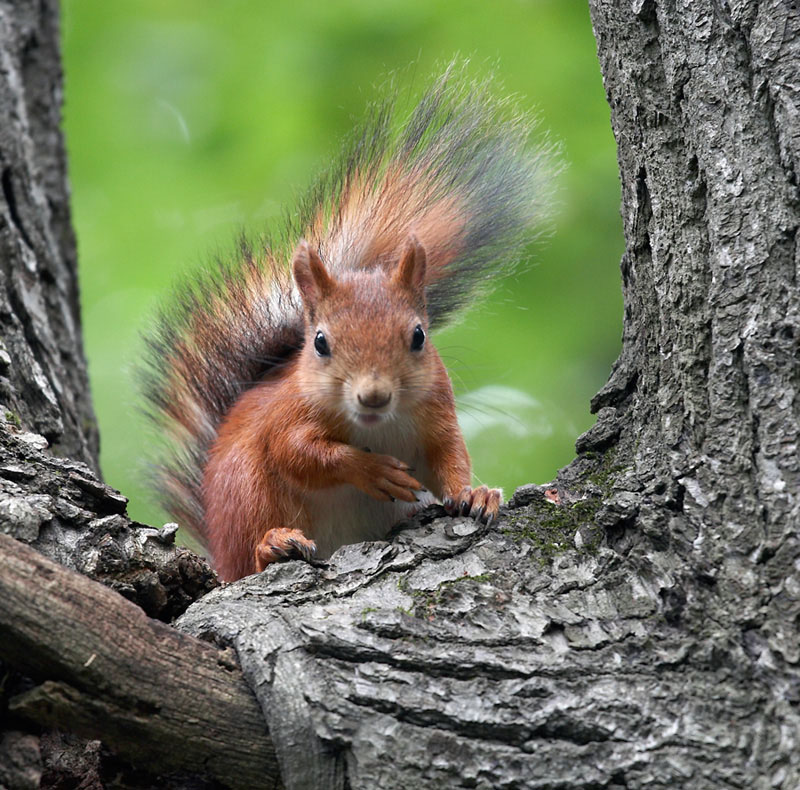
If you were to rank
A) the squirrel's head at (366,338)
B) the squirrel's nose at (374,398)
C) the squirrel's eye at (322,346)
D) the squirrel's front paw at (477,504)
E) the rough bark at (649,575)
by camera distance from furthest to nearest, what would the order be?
1. the squirrel's eye at (322,346)
2. the squirrel's head at (366,338)
3. the squirrel's nose at (374,398)
4. the squirrel's front paw at (477,504)
5. the rough bark at (649,575)

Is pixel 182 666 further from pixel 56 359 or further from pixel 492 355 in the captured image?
pixel 492 355

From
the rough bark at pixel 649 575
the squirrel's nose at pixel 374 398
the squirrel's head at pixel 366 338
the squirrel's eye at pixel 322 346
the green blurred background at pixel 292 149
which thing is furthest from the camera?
the green blurred background at pixel 292 149

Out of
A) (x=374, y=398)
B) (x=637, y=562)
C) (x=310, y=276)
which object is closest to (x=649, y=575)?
(x=637, y=562)

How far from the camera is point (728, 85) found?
165 cm

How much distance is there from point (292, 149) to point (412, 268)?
1459 millimetres

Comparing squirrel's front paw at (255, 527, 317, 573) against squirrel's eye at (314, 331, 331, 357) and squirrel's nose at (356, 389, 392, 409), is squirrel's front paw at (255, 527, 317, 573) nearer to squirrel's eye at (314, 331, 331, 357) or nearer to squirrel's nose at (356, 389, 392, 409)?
squirrel's nose at (356, 389, 392, 409)

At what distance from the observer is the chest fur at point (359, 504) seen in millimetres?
2367

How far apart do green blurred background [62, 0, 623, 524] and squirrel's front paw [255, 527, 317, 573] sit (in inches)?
51.6

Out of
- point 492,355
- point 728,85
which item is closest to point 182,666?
point 728,85

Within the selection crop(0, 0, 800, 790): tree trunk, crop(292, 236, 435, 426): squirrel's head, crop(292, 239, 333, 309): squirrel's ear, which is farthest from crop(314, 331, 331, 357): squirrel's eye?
crop(0, 0, 800, 790): tree trunk

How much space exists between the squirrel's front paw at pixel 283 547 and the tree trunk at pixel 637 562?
17 centimetres

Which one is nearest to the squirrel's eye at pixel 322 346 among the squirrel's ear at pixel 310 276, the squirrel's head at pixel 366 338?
the squirrel's head at pixel 366 338

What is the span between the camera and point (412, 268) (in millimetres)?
2393

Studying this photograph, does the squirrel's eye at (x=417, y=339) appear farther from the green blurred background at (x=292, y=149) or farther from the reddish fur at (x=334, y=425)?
the green blurred background at (x=292, y=149)
